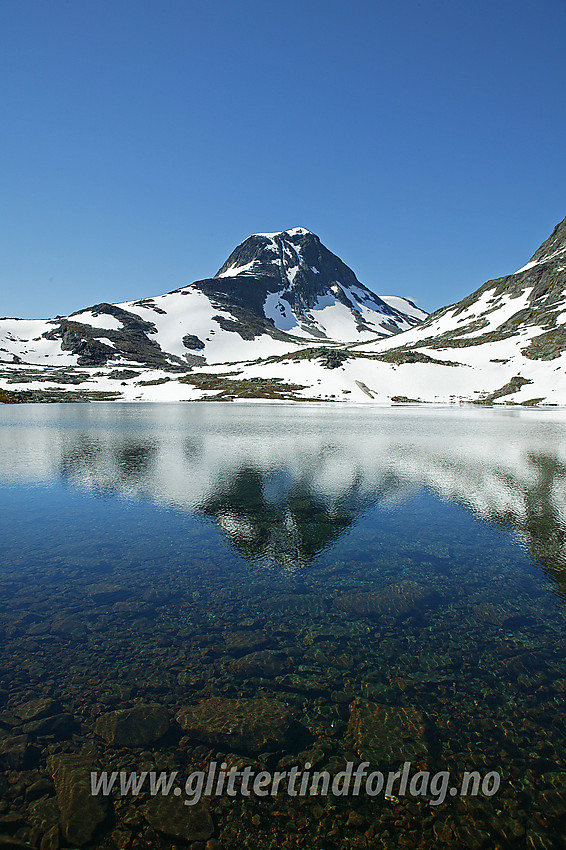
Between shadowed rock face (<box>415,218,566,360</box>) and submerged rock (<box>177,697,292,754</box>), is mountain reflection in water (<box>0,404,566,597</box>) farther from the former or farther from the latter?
shadowed rock face (<box>415,218,566,360</box>)

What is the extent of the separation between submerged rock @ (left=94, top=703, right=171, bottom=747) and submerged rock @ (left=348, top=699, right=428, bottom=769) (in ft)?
11.6

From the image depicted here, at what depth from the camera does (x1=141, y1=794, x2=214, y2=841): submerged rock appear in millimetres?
6082

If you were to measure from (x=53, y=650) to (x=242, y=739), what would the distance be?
5.27m

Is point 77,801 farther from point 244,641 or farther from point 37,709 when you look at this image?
point 244,641

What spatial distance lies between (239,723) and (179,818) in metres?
1.89

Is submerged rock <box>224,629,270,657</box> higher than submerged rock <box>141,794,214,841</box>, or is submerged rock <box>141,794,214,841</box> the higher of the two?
submerged rock <box>141,794,214,841</box>

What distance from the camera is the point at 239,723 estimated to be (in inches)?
316

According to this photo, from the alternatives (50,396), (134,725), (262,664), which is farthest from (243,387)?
(134,725)

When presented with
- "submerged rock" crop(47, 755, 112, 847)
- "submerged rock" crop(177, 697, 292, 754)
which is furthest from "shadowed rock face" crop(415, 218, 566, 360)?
"submerged rock" crop(47, 755, 112, 847)

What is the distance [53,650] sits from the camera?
33.1ft

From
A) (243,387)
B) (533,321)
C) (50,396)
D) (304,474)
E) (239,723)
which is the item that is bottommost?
(50,396)

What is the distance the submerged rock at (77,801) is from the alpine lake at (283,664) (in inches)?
1.1

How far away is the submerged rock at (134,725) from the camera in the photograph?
7.65 meters

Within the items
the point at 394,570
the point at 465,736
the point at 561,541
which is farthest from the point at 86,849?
the point at 561,541
